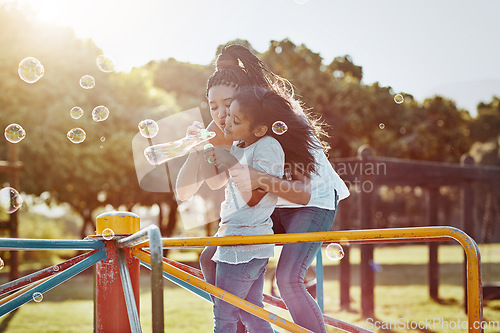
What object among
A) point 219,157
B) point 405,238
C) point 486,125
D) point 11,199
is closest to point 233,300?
point 219,157

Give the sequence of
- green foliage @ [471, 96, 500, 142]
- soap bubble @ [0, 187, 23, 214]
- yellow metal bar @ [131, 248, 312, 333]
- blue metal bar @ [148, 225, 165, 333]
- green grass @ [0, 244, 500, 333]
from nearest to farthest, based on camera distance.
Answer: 1. blue metal bar @ [148, 225, 165, 333]
2. yellow metal bar @ [131, 248, 312, 333]
3. soap bubble @ [0, 187, 23, 214]
4. green grass @ [0, 244, 500, 333]
5. green foliage @ [471, 96, 500, 142]

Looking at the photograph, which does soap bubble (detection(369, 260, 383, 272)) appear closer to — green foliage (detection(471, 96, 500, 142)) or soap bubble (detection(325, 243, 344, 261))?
soap bubble (detection(325, 243, 344, 261))

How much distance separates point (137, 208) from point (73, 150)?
5.10 metres

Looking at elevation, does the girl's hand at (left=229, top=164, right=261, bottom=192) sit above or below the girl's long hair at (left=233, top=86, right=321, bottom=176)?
below

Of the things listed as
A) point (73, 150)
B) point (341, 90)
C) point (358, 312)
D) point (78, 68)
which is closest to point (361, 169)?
point (358, 312)

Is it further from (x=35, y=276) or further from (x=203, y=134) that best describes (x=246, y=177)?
(x=35, y=276)

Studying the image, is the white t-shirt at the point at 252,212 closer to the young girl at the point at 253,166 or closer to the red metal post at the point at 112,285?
the young girl at the point at 253,166

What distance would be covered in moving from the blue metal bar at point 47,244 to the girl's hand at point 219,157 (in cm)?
65

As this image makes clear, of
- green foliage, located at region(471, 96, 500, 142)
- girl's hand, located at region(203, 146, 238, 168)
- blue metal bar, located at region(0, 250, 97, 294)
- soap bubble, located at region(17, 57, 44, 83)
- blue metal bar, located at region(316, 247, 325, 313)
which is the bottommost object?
blue metal bar, located at region(316, 247, 325, 313)

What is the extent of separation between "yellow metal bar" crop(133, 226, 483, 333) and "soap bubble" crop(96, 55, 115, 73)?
2.92 meters

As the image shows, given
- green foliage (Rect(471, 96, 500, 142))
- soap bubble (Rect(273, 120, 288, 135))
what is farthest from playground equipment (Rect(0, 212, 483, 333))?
green foliage (Rect(471, 96, 500, 142))

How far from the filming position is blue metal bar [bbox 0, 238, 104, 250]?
219 cm

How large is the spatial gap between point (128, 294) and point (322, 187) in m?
1.12

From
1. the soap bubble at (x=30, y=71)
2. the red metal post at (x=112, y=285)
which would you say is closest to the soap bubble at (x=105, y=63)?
the soap bubble at (x=30, y=71)
